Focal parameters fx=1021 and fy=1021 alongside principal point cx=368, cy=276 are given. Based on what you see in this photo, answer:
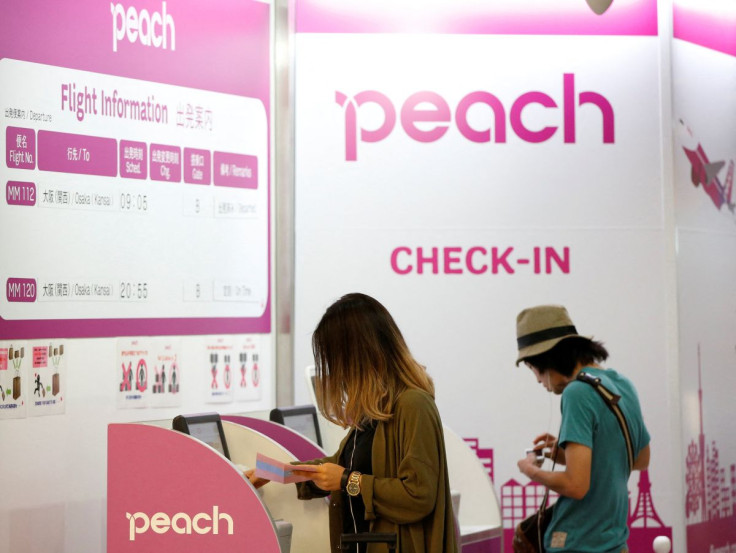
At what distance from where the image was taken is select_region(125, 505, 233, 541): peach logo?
8.87ft

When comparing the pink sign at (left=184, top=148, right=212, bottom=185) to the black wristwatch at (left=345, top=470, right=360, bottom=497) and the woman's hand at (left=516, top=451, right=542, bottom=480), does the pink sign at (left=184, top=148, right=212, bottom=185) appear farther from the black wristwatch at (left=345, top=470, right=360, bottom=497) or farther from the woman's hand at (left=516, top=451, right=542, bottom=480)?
the black wristwatch at (left=345, top=470, right=360, bottom=497)

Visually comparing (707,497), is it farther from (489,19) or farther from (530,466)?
(489,19)

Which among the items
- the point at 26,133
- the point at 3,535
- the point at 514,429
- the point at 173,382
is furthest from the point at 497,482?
the point at 26,133

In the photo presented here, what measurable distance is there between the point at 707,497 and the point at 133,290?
304 centimetres

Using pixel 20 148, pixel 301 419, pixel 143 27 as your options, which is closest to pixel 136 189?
pixel 20 148

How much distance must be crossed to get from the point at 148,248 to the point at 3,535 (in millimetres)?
1295

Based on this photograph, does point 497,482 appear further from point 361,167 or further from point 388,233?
point 361,167

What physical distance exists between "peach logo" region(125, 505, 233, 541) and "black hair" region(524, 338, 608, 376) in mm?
1068

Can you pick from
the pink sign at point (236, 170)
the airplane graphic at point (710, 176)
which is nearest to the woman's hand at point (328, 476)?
the pink sign at point (236, 170)

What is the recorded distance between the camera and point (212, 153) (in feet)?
15.3

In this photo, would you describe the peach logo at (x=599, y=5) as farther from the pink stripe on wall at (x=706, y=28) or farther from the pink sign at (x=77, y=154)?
the pink sign at (x=77, y=154)

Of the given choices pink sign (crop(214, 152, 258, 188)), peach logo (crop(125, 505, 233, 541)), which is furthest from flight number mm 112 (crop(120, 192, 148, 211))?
peach logo (crop(125, 505, 233, 541))

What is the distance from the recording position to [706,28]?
17.1 feet

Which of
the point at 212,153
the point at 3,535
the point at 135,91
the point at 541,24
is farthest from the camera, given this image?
the point at 541,24
